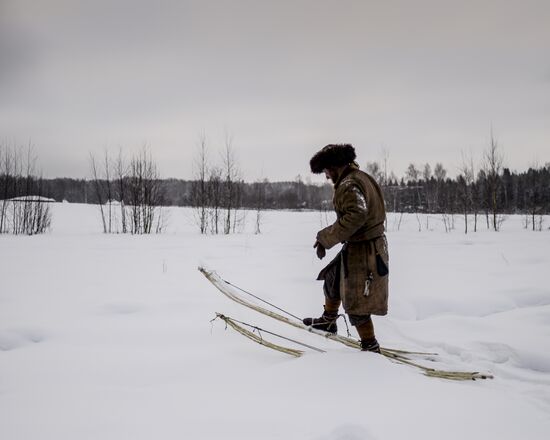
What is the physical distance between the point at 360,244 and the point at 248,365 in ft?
4.42

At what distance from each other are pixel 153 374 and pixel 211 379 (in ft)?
1.54

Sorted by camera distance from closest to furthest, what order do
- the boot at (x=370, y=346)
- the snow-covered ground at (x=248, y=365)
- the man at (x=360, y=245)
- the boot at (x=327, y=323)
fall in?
1. the snow-covered ground at (x=248, y=365)
2. the man at (x=360, y=245)
3. the boot at (x=370, y=346)
4. the boot at (x=327, y=323)

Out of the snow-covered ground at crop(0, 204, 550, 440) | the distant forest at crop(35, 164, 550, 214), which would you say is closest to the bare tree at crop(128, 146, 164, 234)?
the distant forest at crop(35, 164, 550, 214)

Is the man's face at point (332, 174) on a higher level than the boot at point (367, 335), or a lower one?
higher

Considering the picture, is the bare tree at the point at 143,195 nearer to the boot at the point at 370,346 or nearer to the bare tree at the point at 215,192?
the bare tree at the point at 215,192

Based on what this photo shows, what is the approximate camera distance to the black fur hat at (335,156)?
105 inches

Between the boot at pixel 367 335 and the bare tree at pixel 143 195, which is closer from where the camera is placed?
the boot at pixel 367 335

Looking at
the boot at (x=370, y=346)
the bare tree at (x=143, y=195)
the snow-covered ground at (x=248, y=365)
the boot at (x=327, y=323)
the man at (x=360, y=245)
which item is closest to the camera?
the snow-covered ground at (x=248, y=365)

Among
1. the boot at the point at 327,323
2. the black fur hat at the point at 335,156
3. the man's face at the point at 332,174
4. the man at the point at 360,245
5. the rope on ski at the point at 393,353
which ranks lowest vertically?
the rope on ski at the point at 393,353

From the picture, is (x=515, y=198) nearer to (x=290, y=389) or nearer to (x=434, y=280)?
(x=434, y=280)

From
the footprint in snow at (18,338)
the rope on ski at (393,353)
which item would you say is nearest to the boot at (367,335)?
the rope on ski at (393,353)

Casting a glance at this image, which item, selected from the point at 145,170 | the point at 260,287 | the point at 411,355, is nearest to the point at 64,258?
the point at 260,287

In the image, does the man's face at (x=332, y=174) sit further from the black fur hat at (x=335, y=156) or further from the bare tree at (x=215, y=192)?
the bare tree at (x=215, y=192)

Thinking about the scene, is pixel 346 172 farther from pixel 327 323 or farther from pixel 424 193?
pixel 424 193
